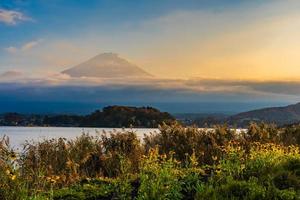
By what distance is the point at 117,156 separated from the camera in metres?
15.6

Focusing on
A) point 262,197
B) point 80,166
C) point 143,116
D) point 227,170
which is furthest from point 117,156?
point 143,116

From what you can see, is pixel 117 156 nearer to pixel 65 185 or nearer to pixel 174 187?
pixel 65 185

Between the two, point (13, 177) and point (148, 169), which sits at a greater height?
point (13, 177)

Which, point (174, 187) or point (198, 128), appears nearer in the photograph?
point (174, 187)

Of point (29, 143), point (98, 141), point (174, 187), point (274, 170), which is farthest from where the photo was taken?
point (98, 141)

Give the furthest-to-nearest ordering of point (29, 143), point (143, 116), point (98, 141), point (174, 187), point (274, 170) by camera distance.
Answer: point (143, 116) < point (98, 141) < point (29, 143) < point (274, 170) < point (174, 187)

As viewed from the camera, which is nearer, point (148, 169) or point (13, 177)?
point (13, 177)

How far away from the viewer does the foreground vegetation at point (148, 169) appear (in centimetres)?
1061

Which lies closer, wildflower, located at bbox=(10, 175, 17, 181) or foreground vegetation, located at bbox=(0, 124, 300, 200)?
wildflower, located at bbox=(10, 175, 17, 181)

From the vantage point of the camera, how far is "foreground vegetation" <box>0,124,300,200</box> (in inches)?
418

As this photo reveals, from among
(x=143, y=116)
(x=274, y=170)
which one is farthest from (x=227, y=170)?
(x=143, y=116)

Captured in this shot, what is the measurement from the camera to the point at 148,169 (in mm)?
12344

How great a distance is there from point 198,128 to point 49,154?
6168 millimetres

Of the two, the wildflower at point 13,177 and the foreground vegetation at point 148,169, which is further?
the foreground vegetation at point 148,169
